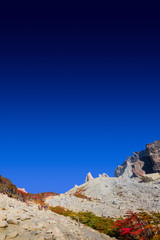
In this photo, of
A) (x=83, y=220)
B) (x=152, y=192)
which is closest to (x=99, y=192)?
(x=152, y=192)

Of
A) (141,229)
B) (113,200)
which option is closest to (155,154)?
(113,200)

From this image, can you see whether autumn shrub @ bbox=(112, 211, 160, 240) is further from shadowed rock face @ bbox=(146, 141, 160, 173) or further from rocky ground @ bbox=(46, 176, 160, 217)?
shadowed rock face @ bbox=(146, 141, 160, 173)

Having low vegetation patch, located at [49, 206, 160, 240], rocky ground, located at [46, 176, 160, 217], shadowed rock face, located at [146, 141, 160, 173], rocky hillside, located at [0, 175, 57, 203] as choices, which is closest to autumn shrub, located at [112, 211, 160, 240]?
low vegetation patch, located at [49, 206, 160, 240]

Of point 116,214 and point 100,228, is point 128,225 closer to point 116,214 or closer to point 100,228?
point 100,228

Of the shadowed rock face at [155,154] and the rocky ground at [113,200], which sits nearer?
the rocky ground at [113,200]

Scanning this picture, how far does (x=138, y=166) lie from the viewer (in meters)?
124

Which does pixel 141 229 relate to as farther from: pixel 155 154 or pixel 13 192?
pixel 155 154

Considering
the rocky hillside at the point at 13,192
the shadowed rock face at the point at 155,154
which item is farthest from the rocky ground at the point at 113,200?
the shadowed rock face at the point at 155,154

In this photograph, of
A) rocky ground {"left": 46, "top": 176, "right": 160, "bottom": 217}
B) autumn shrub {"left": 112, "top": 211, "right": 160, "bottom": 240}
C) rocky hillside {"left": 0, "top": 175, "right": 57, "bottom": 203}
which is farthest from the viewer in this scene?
rocky ground {"left": 46, "top": 176, "right": 160, "bottom": 217}

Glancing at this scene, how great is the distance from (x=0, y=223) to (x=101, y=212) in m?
23.8

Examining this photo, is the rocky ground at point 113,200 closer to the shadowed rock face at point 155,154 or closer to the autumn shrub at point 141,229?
the autumn shrub at point 141,229

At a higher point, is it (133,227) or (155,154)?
(155,154)

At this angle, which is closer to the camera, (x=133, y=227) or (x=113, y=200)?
(x=133, y=227)

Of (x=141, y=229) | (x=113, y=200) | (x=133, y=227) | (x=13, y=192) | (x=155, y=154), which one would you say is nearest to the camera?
(x=141, y=229)
